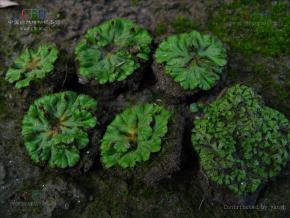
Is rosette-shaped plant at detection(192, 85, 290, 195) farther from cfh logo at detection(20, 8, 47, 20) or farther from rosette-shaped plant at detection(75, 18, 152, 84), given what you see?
cfh logo at detection(20, 8, 47, 20)

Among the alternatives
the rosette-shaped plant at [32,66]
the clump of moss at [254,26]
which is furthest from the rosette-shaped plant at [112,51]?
the clump of moss at [254,26]

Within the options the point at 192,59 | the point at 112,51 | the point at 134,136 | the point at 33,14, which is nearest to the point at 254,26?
the point at 192,59

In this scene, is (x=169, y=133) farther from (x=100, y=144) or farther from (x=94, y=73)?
(x=94, y=73)

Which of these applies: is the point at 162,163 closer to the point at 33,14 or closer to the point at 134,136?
the point at 134,136

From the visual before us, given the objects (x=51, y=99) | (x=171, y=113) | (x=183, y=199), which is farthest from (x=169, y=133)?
(x=51, y=99)

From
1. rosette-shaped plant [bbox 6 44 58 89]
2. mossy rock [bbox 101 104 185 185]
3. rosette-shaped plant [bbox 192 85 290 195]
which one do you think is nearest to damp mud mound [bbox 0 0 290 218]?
mossy rock [bbox 101 104 185 185]

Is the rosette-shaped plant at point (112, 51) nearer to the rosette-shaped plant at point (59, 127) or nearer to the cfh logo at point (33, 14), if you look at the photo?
the rosette-shaped plant at point (59, 127)
